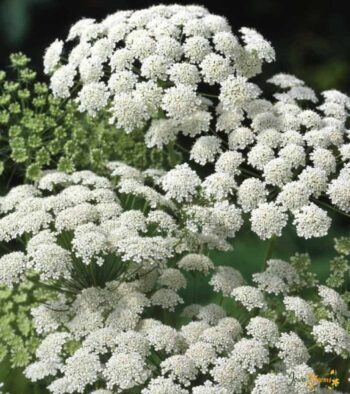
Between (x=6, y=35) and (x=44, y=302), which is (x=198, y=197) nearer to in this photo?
(x=44, y=302)

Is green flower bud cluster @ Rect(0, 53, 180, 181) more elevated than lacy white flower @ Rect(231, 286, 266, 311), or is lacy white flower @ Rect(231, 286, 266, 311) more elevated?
green flower bud cluster @ Rect(0, 53, 180, 181)

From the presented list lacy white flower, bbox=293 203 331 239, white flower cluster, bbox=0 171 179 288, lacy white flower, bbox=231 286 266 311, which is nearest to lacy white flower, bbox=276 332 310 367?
lacy white flower, bbox=231 286 266 311

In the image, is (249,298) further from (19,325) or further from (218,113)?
(19,325)

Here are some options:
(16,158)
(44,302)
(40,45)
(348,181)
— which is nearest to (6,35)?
(40,45)

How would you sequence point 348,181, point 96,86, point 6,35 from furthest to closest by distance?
point 6,35
point 96,86
point 348,181

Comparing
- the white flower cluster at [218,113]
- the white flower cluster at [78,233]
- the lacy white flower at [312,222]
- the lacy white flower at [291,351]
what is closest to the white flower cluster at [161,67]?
the white flower cluster at [218,113]

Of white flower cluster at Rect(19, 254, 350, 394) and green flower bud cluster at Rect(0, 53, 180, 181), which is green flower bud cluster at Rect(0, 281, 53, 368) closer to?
white flower cluster at Rect(19, 254, 350, 394)
